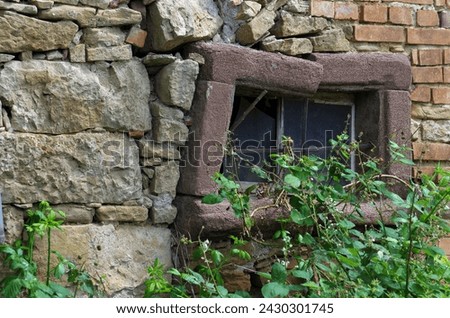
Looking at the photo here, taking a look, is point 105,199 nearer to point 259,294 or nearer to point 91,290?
point 91,290

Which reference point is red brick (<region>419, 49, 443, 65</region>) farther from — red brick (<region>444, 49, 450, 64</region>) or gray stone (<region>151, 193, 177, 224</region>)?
gray stone (<region>151, 193, 177, 224</region>)

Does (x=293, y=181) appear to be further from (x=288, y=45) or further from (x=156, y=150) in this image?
(x=288, y=45)

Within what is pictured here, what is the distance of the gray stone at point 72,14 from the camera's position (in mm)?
3410

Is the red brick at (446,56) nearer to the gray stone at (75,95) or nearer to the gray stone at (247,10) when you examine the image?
the gray stone at (247,10)

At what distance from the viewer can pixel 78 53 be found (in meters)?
3.47

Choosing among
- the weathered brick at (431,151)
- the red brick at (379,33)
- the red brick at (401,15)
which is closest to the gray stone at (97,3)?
the red brick at (379,33)

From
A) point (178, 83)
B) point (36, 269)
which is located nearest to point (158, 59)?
point (178, 83)

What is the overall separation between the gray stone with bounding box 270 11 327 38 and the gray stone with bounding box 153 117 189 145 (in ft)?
2.09

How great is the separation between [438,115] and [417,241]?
1.03 metres

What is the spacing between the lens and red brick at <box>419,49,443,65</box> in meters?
4.16

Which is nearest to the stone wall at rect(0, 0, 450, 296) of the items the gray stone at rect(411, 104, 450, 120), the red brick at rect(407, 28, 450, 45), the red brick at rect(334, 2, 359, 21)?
the red brick at rect(334, 2, 359, 21)

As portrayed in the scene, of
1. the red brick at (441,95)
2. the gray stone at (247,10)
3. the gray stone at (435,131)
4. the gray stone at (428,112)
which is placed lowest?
the gray stone at (435,131)

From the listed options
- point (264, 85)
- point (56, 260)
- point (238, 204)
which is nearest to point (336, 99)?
point (264, 85)

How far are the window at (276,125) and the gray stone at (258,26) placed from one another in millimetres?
235
